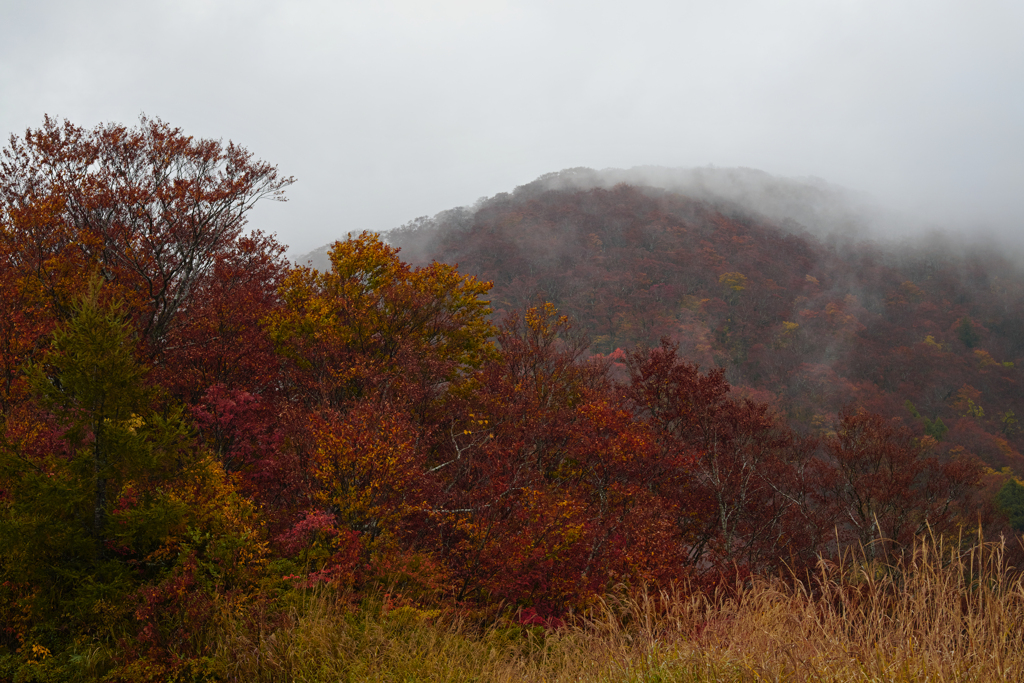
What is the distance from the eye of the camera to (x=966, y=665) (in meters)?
3.42

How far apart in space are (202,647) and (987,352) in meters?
93.3

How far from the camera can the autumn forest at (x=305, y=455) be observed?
273 inches

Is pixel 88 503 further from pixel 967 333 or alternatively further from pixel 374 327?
pixel 967 333

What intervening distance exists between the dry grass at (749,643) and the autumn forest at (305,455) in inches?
13.5

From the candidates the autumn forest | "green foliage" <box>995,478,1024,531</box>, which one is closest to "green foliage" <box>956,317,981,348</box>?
"green foliage" <box>995,478,1024,531</box>

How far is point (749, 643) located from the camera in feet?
13.7

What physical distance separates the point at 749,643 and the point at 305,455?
360 inches

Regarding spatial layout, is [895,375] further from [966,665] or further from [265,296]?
[966,665]

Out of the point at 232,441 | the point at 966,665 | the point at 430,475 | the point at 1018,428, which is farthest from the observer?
the point at 1018,428

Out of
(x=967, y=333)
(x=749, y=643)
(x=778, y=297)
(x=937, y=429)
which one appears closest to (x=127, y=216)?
(x=749, y=643)

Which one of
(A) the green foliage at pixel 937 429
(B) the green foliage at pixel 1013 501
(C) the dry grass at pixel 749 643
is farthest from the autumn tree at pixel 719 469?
(A) the green foliage at pixel 937 429

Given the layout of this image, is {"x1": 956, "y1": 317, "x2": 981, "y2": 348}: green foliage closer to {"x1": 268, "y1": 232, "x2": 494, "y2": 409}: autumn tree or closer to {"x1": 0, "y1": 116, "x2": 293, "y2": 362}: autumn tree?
{"x1": 268, "y1": 232, "x2": 494, "y2": 409}: autumn tree

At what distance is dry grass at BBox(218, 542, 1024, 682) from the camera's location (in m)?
3.46

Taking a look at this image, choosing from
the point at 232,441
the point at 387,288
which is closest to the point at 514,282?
the point at 387,288
